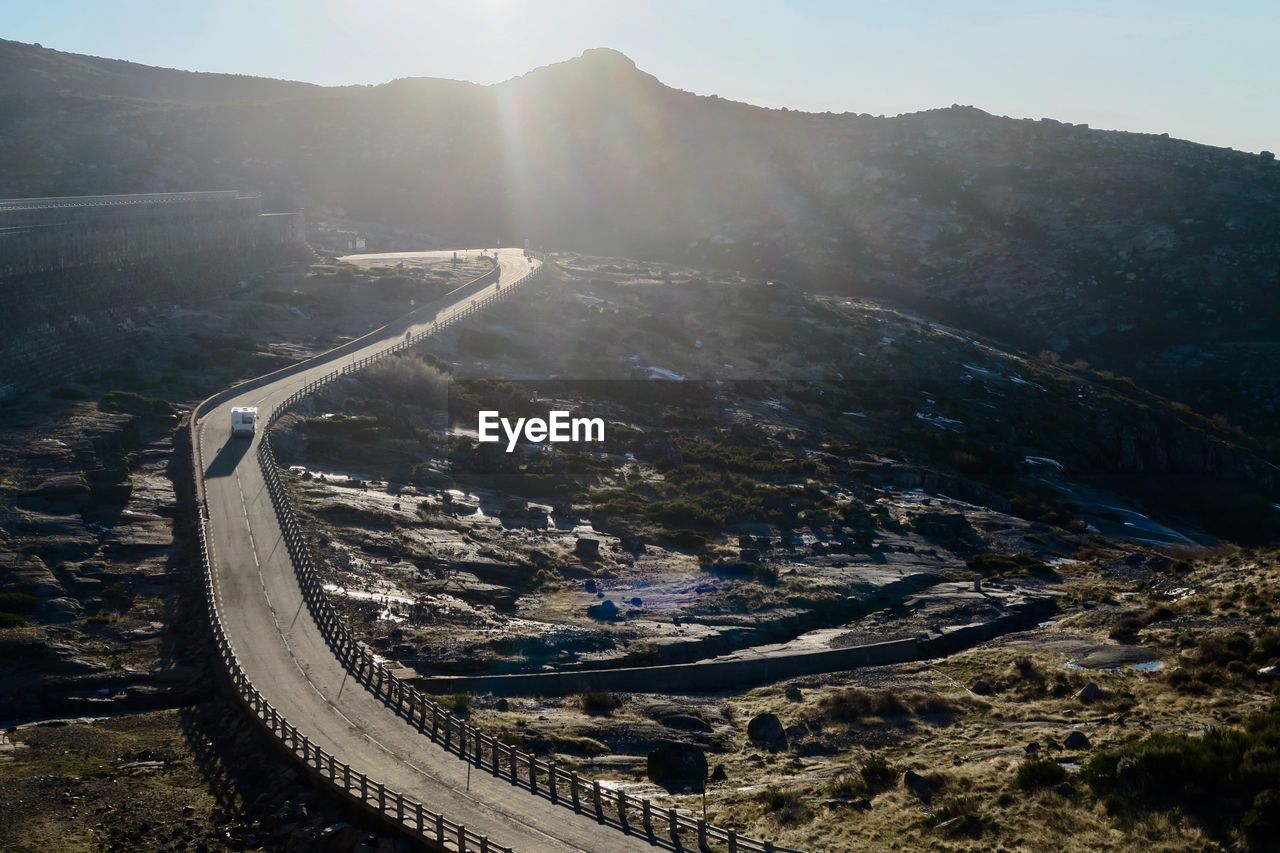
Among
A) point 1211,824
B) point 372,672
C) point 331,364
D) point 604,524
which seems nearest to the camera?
point 1211,824

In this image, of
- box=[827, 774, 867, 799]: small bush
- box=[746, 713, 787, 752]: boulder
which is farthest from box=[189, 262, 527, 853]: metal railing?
box=[746, 713, 787, 752]: boulder

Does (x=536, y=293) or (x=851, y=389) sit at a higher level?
(x=536, y=293)

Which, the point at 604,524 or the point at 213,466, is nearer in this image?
the point at 213,466

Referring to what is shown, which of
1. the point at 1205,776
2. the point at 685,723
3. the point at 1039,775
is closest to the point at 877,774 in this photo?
the point at 1039,775

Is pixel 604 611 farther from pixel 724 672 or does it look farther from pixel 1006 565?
pixel 1006 565

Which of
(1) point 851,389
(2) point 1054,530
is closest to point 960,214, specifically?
(1) point 851,389

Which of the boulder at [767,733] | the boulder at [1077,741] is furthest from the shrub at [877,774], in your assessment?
the boulder at [767,733]

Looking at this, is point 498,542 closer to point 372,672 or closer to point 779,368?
point 372,672
